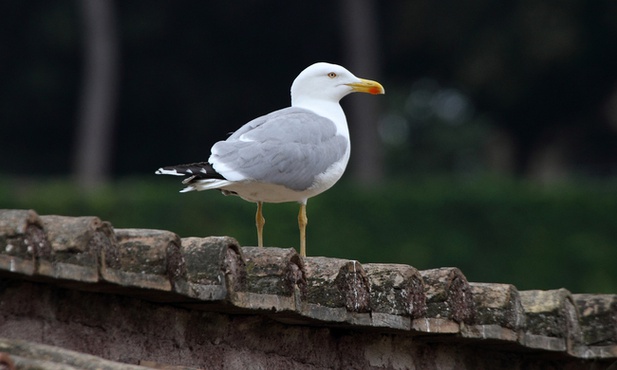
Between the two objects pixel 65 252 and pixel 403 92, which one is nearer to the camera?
pixel 65 252

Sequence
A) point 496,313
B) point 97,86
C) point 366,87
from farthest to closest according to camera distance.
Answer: point 97,86 < point 366,87 < point 496,313

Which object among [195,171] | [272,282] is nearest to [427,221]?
[195,171]

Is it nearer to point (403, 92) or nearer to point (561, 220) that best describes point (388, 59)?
point (403, 92)

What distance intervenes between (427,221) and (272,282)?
1088 cm

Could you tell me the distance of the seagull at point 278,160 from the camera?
16.5 ft

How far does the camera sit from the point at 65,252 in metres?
3.11

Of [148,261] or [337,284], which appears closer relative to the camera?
[148,261]

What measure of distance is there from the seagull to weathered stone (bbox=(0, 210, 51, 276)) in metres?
1.73

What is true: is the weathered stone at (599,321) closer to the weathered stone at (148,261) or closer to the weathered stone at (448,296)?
the weathered stone at (448,296)

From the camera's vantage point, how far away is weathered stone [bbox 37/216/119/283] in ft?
10.2

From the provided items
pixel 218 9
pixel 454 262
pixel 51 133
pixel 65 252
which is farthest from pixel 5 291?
pixel 51 133

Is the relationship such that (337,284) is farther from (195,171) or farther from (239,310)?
(195,171)

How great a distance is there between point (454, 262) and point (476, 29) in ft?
33.7

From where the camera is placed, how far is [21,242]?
3.00 meters
